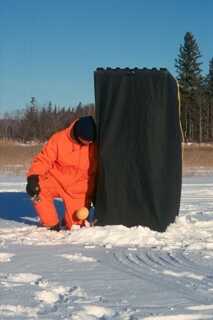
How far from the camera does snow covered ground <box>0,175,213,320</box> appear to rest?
3.73 m

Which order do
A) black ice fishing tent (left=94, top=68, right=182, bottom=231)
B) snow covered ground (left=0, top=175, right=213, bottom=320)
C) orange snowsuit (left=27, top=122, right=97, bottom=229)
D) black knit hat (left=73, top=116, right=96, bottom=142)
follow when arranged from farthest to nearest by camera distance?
orange snowsuit (left=27, top=122, right=97, bottom=229) < black knit hat (left=73, top=116, right=96, bottom=142) < black ice fishing tent (left=94, top=68, right=182, bottom=231) < snow covered ground (left=0, top=175, right=213, bottom=320)

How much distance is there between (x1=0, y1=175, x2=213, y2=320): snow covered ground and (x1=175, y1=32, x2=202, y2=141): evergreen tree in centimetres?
5627

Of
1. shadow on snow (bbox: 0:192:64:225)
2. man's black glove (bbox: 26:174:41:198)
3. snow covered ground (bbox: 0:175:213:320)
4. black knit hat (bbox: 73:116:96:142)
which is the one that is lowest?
shadow on snow (bbox: 0:192:64:225)

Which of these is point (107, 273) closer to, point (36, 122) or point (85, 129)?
point (85, 129)

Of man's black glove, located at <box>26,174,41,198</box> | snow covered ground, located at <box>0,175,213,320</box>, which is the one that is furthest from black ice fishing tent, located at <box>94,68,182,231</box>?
man's black glove, located at <box>26,174,41,198</box>

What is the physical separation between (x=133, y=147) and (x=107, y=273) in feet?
6.92

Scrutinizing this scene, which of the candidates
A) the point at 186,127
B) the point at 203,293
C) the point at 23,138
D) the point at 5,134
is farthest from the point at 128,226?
the point at 5,134

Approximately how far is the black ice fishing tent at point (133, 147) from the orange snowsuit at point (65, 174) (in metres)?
0.30

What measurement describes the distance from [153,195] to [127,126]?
777 millimetres

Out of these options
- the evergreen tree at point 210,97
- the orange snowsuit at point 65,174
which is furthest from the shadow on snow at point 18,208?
the evergreen tree at point 210,97

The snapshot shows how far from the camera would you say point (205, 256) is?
5.33 metres

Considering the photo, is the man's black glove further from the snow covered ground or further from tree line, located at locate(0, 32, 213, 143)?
tree line, located at locate(0, 32, 213, 143)

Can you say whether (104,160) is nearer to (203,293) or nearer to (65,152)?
(65,152)

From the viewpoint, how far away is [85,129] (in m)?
6.70
